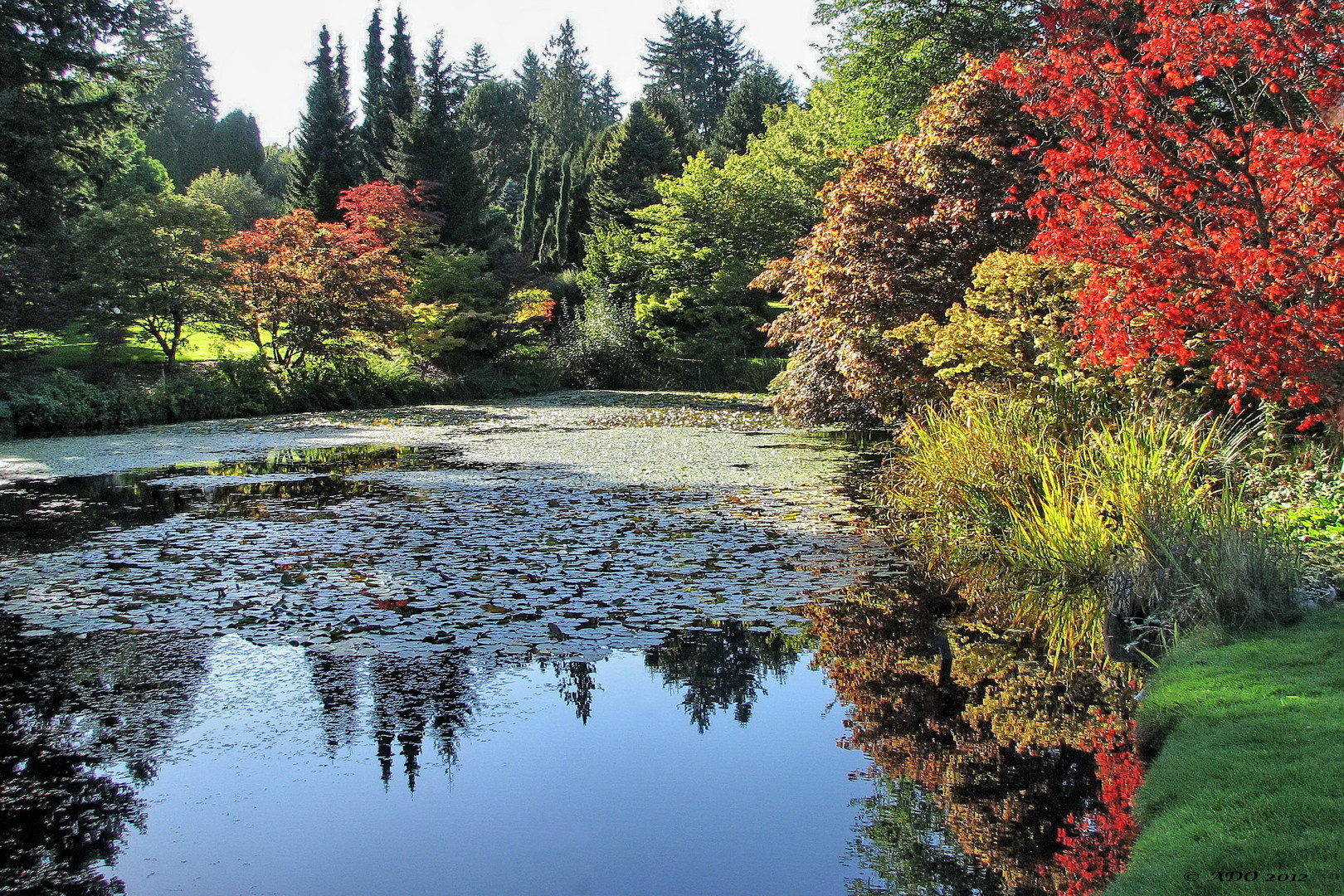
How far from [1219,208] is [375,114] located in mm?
35125

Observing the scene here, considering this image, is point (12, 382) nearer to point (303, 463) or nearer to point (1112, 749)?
point (303, 463)

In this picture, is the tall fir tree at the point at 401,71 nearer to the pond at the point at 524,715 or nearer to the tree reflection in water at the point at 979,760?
the pond at the point at 524,715

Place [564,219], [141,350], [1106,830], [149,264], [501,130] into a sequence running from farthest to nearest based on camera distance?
1. [501,130]
2. [564,219]
3. [141,350]
4. [149,264]
5. [1106,830]

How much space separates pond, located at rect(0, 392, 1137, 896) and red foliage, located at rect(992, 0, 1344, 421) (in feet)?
8.05

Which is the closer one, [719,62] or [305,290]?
[305,290]

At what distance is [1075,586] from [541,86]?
60897mm

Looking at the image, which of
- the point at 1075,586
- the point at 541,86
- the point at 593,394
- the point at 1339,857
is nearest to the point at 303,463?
the point at 1075,586

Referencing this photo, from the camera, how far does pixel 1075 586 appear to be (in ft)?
20.7

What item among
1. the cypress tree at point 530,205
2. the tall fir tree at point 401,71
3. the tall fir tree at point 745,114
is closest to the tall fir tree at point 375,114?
the tall fir tree at point 401,71

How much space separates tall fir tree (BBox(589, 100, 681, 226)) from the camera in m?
35.6

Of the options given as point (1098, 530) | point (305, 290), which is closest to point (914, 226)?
point (1098, 530)

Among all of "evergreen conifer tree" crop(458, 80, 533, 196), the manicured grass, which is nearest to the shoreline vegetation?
the manicured grass

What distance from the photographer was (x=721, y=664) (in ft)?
18.1

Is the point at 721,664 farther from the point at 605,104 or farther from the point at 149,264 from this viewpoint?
the point at 605,104
